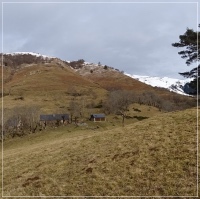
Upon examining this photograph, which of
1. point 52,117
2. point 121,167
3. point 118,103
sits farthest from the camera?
point 118,103

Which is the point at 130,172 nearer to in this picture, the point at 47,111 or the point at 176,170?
the point at 176,170

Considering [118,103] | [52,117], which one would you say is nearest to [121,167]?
[52,117]

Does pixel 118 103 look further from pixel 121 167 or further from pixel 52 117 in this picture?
pixel 121 167

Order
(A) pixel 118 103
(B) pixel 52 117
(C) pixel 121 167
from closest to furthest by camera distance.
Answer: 1. (C) pixel 121 167
2. (B) pixel 52 117
3. (A) pixel 118 103

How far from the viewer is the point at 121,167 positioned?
71.7 feet

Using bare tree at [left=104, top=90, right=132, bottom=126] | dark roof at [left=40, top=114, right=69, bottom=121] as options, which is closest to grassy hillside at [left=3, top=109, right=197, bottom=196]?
dark roof at [left=40, top=114, right=69, bottom=121]

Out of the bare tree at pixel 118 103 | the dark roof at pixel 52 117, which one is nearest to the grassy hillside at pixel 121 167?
the dark roof at pixel 52 117

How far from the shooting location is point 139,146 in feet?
83.6

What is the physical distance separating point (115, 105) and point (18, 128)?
222ft

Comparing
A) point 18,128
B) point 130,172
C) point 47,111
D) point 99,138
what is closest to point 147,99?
point 47,111

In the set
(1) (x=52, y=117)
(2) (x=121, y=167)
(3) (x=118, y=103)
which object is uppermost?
(3) (x=118, y=103)

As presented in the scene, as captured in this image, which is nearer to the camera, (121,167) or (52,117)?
(121,167)

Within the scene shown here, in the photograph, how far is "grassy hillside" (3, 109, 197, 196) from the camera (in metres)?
18.6

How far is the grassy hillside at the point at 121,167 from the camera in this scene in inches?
731
